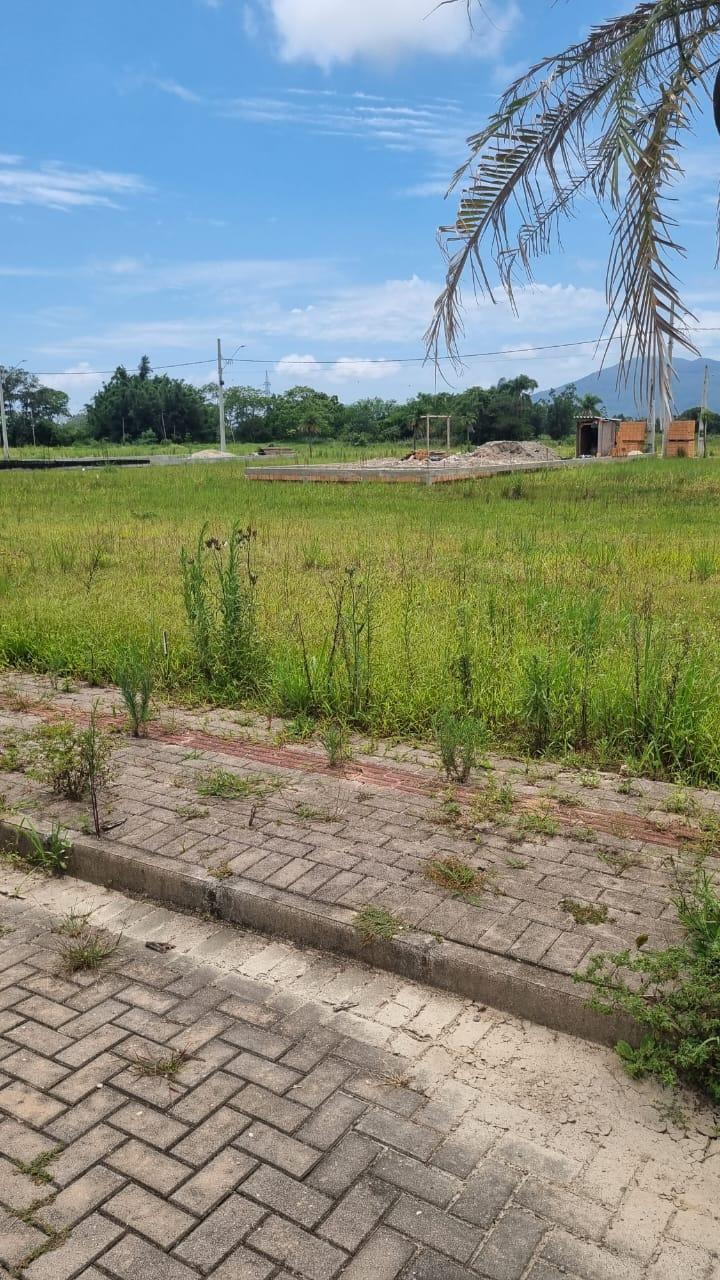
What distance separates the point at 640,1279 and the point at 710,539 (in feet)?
38.4

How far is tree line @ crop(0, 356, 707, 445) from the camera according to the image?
68312 millimetres

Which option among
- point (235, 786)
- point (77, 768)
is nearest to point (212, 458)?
point (77, 768)

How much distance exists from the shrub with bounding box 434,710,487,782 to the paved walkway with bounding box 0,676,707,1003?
0.09 metres

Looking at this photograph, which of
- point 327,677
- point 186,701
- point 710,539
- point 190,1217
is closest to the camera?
point 190,1217

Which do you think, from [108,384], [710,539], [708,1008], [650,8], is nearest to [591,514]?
[710,539]

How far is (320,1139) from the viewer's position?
2408 mm

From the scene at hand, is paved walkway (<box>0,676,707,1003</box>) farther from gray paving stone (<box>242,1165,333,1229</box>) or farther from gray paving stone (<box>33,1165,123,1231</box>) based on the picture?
gray paving stone (<box>33,1165,123,1231</box>)

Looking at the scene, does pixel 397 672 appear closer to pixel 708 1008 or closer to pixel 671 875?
pixel 671 875

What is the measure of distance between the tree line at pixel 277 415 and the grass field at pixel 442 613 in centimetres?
5004

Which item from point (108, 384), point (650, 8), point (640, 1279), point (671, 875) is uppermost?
point (108, 384)

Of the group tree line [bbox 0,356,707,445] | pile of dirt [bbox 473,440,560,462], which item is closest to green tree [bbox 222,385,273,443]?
tree line [bbox 0,356,707,445]

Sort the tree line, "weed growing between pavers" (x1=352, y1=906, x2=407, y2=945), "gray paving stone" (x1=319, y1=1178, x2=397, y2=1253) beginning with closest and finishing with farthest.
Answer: "gray paving stone" (x1=319, y1=1178, x2=397, y2=1253) → "weed growing between pavers" (x1=352, y1=906, x2=407, y2=945) → the tree line

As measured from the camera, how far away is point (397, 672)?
586cm

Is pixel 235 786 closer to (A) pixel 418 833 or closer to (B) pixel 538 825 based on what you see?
(A) pixel 418 833
